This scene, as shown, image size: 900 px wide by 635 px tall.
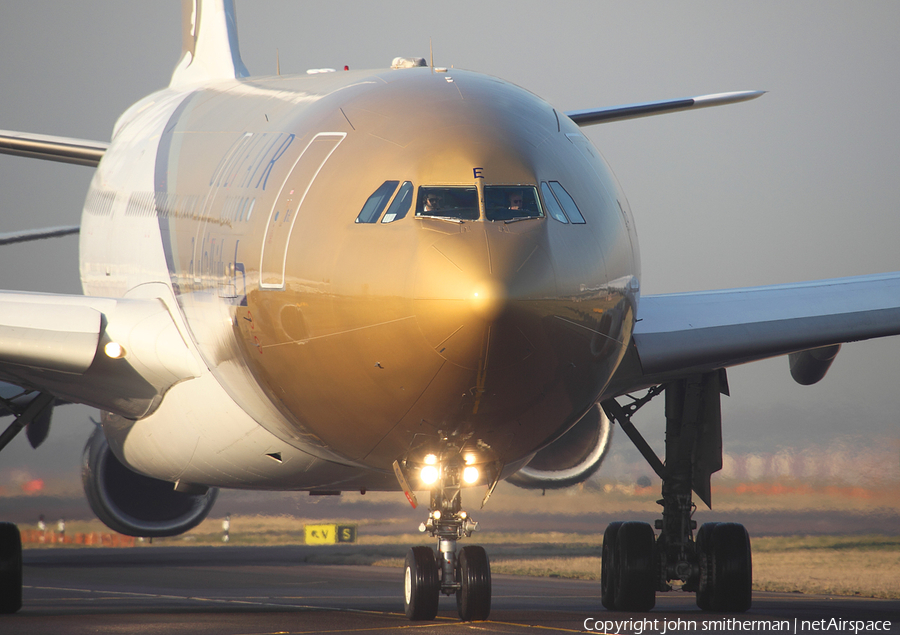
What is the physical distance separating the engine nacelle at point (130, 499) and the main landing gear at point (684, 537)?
593 cm

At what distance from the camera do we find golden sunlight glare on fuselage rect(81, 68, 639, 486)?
745 cm

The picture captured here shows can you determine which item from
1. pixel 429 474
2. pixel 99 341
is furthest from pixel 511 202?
pixel 99 341

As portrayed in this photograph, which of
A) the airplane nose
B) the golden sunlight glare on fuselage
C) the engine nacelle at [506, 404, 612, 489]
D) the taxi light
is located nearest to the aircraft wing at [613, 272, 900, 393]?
the golden sunlight glare on fuselage

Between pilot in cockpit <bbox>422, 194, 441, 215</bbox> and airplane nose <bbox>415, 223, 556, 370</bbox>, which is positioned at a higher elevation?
pilot in cockpit <bbox>422, 194, 441, 215</bbox>

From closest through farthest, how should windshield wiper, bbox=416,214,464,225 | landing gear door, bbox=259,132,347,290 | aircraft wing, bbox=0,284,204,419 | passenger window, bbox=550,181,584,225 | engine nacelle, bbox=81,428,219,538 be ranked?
windshield wiper, bbox=416,214,464,225 < passenger window, bbox=550,181,584,225 < landing gear door, bbox=259,132,347,290 < aircraft wing, bbox=0,284,204,419 < engine nacelle, bbox=81,428,219,538

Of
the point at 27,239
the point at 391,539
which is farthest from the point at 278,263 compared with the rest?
the point at 391,539

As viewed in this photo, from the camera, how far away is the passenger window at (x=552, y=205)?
7.94 meters

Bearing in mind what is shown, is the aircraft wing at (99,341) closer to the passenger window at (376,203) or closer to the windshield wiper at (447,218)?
the passenger window at (376,203)

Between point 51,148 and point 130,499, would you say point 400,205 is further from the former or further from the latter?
point 130,499

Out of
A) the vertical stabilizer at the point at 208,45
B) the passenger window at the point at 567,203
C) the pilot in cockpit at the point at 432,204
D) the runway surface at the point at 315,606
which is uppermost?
the vertical stabilizer at the point at 208,45

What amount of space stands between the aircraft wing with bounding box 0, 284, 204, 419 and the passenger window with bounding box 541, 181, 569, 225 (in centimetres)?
389

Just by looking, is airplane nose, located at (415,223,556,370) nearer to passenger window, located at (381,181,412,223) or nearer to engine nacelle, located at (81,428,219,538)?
passenger window, located at (381,181,412,223)

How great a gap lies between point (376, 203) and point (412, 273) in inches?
29.7

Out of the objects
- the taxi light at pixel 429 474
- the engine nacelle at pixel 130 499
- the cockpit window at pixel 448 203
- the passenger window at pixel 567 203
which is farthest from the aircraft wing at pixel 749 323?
the engine nacelle at pixel 130 499
